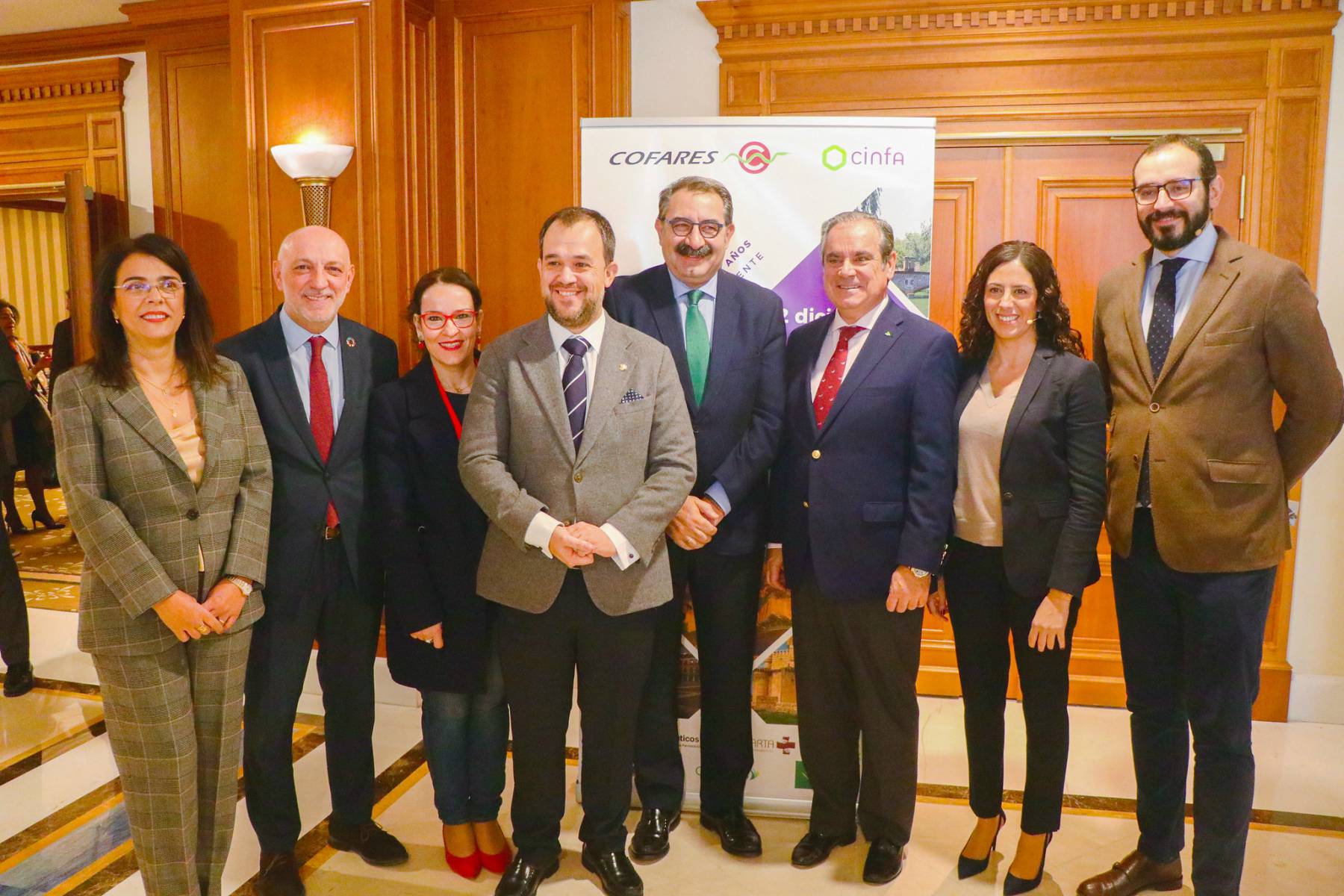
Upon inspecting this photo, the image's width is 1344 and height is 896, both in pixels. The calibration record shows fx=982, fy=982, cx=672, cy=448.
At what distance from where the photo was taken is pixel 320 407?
254cm

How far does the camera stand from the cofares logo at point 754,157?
3.00 meters

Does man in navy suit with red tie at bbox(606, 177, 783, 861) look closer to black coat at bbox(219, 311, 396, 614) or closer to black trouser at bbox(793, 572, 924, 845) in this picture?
black trouser at bbox(793, 572, 924, 845)

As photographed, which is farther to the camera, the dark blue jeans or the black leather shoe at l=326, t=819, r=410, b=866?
the black leather shoe at l=326, t=819, r=410, b=866

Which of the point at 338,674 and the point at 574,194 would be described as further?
the point at 574,194

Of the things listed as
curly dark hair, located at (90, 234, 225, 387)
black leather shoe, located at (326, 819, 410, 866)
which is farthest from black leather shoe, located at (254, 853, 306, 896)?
curly dark hair, located at (90, 234, 225, 387)

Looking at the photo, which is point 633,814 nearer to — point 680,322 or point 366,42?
point 680,322

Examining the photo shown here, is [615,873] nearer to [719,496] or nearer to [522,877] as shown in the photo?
[522,877]

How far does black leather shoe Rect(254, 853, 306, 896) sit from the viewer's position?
2.57m

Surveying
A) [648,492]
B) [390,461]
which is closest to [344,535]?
[390,461]

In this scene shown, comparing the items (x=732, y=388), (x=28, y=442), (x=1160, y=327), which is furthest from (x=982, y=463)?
(x=28, y=442)

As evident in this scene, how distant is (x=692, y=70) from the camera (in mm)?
3898

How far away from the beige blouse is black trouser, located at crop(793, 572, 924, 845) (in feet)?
0.92

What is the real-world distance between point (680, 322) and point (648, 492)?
1.78 feet

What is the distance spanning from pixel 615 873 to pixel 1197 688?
153 centimetres
